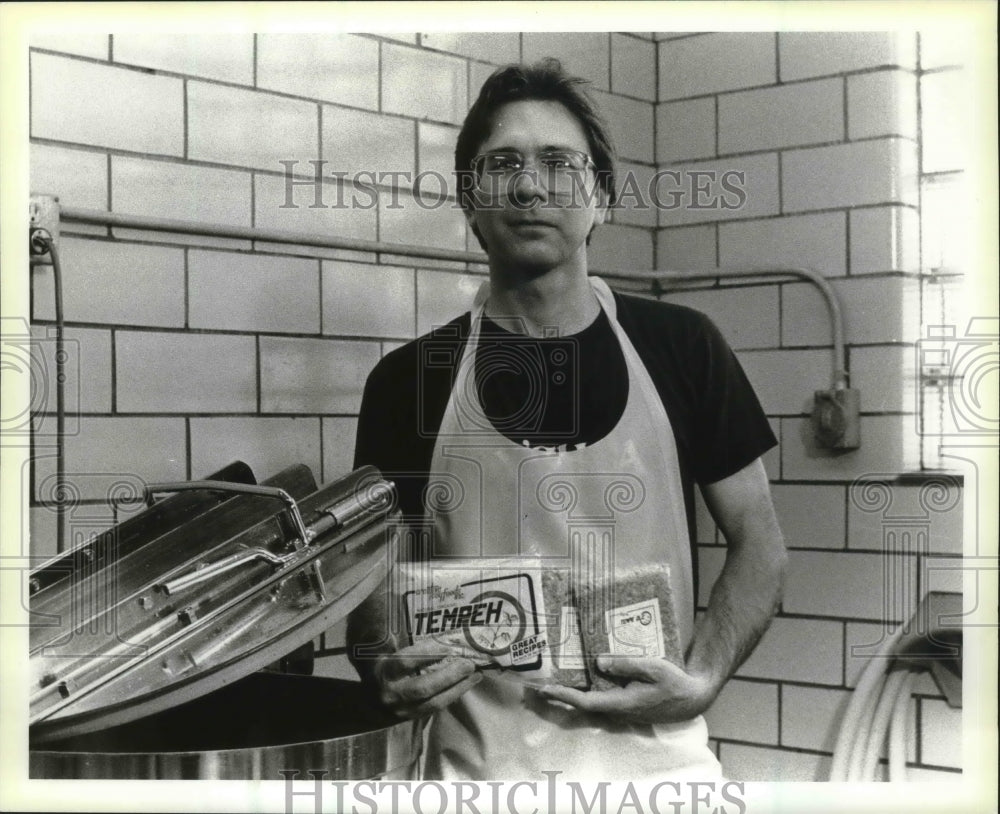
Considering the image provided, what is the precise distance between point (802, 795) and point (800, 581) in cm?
28

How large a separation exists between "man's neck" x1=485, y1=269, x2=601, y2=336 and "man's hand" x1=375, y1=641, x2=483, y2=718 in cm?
41

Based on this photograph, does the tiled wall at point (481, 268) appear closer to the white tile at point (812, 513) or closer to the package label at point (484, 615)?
the white tile at point (812, 513)

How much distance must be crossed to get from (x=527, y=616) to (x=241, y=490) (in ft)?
1.25

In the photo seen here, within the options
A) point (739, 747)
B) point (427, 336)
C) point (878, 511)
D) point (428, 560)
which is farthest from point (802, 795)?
point (427, 336)

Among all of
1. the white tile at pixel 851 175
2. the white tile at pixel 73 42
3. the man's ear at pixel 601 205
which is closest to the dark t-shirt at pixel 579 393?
the man's ear at pixel 601 205

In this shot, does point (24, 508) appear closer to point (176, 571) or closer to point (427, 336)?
point (176, 571)

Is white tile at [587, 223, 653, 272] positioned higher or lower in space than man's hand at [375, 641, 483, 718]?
higher

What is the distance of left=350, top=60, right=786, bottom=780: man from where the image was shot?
1.47 meters

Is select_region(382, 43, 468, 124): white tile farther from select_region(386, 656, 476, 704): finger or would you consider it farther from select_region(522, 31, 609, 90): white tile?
select_region(386, 656, 476, 704): finger

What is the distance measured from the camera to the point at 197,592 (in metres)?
1.42

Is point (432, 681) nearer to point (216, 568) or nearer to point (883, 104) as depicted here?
point (216, 568)

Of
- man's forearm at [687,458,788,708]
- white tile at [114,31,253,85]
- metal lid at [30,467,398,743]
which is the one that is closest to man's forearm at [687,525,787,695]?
man's forearm at [687,458,788,708]

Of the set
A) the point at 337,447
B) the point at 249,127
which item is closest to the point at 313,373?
the point at 337,447

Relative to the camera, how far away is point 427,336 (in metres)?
1.48
